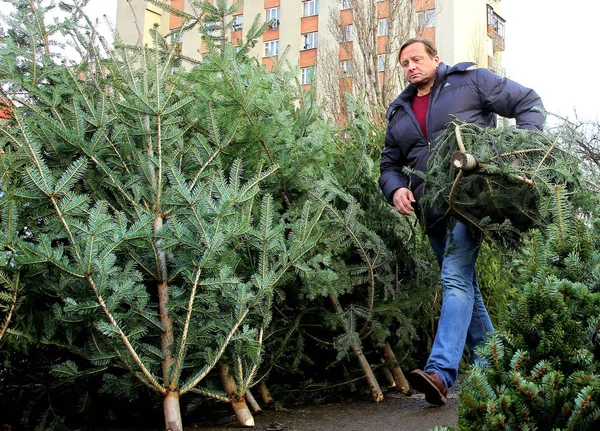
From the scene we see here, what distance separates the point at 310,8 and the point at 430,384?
1267 inches

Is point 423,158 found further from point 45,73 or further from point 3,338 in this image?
point 3,338

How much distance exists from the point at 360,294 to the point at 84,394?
167 cm

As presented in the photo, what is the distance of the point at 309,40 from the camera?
108 feet

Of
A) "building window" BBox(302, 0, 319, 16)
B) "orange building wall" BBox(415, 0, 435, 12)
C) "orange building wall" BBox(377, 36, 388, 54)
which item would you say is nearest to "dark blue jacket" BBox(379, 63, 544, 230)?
"orange building wall" BBox(377, 36, 388, 54)

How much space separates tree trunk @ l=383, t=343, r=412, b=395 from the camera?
411cm

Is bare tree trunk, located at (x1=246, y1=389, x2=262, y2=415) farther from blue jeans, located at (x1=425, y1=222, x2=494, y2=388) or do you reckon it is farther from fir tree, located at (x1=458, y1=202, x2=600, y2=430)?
fir tree, located at (x1=458, y1=202, x2=600, y2=430)

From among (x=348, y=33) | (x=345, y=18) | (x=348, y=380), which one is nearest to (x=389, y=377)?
(x=348, y=380)

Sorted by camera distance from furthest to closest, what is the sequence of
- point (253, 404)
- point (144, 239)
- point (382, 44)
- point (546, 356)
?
point (382, 44)
point (253, 404)
point (144, 239)
point (546, 356)

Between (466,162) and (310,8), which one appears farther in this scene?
(310,8)

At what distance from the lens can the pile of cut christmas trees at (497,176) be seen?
301cm

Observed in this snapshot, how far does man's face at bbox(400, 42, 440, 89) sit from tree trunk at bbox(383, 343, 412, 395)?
5.44 feet

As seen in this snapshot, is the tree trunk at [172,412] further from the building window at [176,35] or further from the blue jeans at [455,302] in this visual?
the building window at [176,35]

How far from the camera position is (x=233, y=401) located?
10.5 feet

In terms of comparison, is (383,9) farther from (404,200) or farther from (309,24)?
(404,200)
